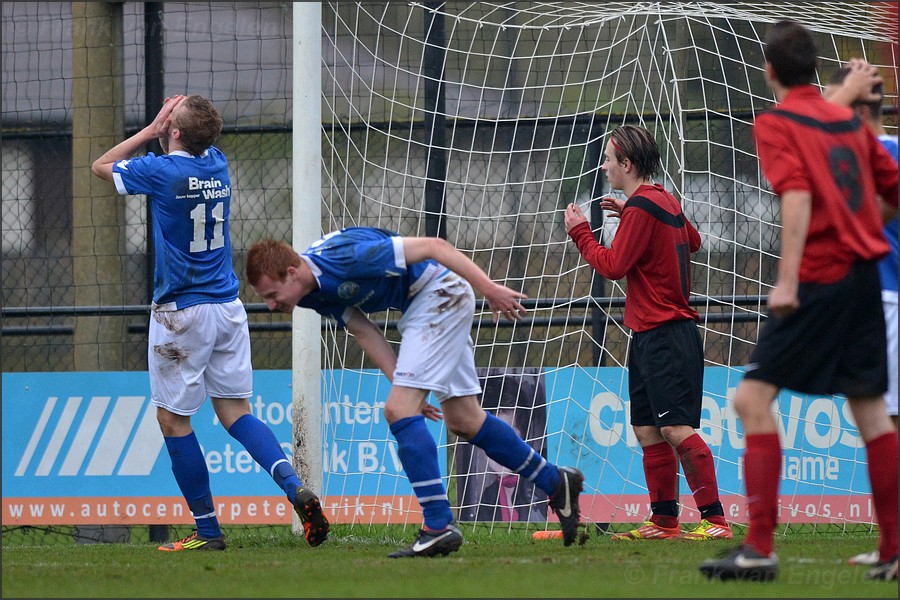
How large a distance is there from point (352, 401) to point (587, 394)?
1417 millimetres

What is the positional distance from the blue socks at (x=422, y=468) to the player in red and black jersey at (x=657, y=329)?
4.38ft

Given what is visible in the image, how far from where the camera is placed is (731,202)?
22.8ft

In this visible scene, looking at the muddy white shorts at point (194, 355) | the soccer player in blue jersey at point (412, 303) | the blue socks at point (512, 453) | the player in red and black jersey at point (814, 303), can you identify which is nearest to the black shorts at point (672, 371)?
the blue socks at point (512, 453)

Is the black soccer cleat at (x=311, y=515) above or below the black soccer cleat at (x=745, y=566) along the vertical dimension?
below

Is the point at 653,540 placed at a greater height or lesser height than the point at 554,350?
lesser

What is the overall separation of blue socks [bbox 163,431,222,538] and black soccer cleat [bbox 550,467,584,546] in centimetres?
170

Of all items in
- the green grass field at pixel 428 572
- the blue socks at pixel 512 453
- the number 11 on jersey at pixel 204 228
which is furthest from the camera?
the number 11 on jersey at pixel 204 228

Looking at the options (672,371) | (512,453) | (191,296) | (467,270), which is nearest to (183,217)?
(191,296)

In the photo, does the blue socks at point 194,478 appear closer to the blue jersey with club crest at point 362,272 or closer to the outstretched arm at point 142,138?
the blue jersey with club crest at point 362,272

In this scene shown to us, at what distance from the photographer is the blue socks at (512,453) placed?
4.64 m

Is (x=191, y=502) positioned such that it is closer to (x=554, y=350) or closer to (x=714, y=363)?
(x=554, y=350)

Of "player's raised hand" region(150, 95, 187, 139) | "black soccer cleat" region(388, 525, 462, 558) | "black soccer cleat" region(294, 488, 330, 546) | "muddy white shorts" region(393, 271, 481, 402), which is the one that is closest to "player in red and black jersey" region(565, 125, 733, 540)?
"muddy white shorts" region(393, 271, 481, 402)

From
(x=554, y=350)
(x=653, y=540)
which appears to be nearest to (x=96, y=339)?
(x=554, y=350)

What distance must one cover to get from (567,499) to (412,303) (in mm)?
1099
